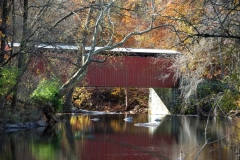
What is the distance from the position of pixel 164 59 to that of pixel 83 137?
9395mm

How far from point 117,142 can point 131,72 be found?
9.48m

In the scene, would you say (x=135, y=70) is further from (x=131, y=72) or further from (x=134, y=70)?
(x=131, y=72)

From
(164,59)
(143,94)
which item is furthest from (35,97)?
(143,94)

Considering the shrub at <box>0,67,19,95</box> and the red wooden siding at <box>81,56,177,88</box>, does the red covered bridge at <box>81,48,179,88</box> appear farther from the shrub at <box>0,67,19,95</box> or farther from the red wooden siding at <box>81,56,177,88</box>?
the shrub at <box>0,67,19,95</box>

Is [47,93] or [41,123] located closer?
[41,123]

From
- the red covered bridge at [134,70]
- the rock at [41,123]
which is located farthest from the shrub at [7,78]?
the red covered bridge at [134,70]

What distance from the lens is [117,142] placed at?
1206 cm

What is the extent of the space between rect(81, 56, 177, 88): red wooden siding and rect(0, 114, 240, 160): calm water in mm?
4559

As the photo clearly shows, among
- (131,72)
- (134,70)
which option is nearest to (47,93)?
(131,72)

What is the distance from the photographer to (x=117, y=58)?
70.1 feet

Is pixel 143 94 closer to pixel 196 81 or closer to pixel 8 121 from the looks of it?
pixel 196 81

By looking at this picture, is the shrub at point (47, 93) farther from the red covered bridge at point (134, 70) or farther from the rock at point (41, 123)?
the red covered bridge at point (134, 70)

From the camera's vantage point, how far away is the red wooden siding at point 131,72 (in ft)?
68.4

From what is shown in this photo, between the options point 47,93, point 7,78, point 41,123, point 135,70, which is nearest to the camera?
point 7,78
